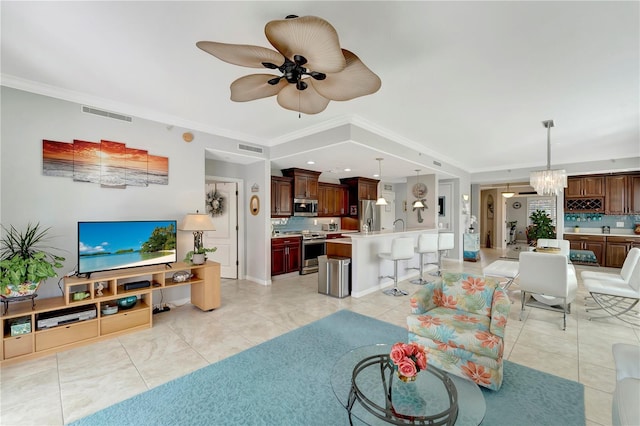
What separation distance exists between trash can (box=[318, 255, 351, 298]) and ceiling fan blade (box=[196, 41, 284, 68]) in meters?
3.38

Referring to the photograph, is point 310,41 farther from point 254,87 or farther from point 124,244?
point 124,244

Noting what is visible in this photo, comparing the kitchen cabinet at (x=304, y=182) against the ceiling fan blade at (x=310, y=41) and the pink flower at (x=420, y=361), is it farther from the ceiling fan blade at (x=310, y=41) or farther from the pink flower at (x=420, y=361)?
the pink flower at (x=420, y=361)

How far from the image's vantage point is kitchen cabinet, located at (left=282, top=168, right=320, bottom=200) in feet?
21.4

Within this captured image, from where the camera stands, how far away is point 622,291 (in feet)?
11.1

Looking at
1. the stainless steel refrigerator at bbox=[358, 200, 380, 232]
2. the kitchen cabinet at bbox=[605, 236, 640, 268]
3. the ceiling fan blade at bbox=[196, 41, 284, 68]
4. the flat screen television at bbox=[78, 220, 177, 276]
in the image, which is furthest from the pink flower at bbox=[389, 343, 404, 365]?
the kitchen cabinet at bbox=[605, 236, 640, 268]

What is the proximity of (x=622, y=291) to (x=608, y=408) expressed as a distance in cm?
224

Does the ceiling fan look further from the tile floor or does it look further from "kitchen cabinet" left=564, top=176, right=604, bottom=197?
"kitchen cabinet" left=564, top=176, right=604, bottom=197

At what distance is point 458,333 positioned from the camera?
2.25m

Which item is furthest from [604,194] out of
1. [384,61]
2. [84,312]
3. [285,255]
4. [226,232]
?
[84,312]

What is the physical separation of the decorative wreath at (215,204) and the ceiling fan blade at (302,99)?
3.87 meters

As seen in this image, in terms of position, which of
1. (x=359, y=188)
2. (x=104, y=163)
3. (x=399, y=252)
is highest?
(x=359, y=188)

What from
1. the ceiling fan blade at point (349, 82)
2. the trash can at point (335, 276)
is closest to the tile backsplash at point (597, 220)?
the trash can at point (335, 276)

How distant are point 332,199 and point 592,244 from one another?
7185 millimetres

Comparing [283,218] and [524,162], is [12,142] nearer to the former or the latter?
[283,218]
